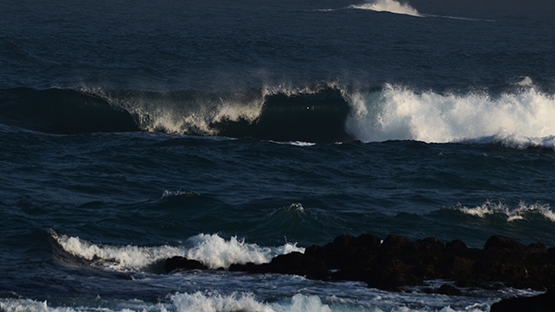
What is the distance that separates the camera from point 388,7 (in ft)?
274

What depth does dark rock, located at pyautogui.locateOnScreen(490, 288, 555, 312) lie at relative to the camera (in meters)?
15.2

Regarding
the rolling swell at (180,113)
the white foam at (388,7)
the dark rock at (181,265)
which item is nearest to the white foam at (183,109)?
the rolling swell at (180,113)

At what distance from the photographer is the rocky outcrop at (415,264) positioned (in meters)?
19.7

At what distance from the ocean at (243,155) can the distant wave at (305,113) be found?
0.09 metres

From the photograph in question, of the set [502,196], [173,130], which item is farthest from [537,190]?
[173,130]

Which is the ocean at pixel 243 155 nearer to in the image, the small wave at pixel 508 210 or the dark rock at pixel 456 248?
the small wave at pixel 508 210

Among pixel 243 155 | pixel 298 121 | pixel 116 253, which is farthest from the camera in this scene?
pixel 298 121

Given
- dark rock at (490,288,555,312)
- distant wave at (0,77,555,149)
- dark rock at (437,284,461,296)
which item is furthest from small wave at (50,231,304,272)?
distant wave at (0,77,555,149)

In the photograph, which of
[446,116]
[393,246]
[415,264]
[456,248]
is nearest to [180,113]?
[446,116]

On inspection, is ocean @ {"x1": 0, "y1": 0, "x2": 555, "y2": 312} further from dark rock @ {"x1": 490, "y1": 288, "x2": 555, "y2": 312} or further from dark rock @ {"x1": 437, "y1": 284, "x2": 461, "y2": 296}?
dark rock @ {"x1": 490, "y1": 288, "x2": 555, "y2": 312}

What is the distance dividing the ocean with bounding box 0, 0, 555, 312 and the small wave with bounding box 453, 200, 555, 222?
0.08 m

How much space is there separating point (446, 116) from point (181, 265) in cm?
2226

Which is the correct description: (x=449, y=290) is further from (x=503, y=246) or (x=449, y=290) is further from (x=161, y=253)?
(x=161, y=253)

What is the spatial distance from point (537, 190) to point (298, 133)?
36.1 feet
